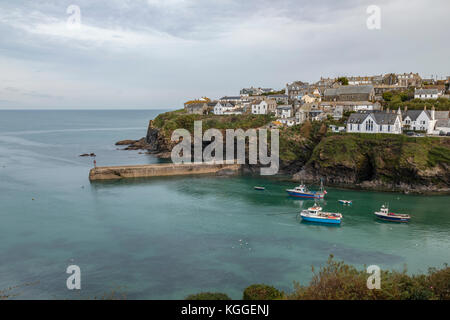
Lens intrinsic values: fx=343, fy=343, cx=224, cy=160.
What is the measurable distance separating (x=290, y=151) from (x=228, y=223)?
32.8m

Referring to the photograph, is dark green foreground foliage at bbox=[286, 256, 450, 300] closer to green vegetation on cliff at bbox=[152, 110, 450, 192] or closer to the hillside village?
green vegetation on cliff at bbox=[152, 110, 450, 192]

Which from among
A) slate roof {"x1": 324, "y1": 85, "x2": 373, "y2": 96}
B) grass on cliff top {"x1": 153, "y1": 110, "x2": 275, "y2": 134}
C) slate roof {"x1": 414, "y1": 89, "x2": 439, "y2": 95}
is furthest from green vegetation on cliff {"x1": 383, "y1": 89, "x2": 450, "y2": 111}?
grass on cliff top {"x1": 153, "y1": 110, "x2": 275, "y2": 134}

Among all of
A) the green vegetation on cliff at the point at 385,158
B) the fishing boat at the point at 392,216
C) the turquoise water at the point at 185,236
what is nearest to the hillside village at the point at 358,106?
the green vegetation on cliff at the point at 385,158

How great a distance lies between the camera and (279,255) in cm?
3114

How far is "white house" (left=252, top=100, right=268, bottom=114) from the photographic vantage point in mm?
91875

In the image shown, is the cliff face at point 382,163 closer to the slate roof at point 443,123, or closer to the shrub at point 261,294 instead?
the slate roof at point 443,123

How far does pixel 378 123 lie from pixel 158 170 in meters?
41.9

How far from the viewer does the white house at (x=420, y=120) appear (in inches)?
2478

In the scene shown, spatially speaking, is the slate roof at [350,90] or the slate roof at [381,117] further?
the slate roof at [350,90]

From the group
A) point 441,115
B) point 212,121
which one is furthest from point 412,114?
point 212,121
